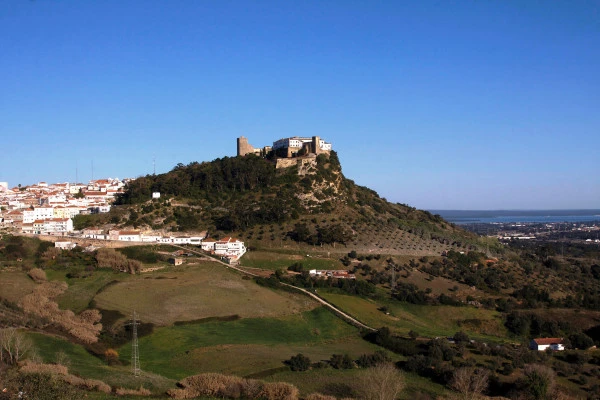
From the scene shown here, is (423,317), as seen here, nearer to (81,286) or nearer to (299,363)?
(299,363)

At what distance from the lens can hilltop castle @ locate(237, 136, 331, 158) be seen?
83250 millimetres

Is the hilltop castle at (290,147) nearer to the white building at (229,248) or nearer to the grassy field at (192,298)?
the white building at (229,248)

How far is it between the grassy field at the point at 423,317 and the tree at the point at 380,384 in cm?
1250

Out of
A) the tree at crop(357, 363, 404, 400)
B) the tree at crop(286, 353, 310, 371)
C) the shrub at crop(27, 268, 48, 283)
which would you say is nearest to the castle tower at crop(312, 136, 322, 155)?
the shrub at crop(27, 268, 48, 283)

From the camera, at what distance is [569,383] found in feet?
96.1

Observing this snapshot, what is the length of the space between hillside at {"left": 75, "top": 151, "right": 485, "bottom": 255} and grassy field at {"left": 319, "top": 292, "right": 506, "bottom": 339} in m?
15.2

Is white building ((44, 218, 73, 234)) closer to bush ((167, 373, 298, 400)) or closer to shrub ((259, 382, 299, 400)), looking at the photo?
bush ((167, 373, 298, 400))

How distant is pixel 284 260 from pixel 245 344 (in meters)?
23.8

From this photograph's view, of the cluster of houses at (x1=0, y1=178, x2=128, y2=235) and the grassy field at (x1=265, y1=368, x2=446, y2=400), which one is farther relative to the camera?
the cluster of houses at (x1=0, y1=178, x2=128, y2=235)

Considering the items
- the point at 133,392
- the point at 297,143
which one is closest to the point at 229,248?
the point at 297,143

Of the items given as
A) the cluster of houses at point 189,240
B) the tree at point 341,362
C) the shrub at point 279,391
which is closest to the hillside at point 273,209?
the cluster of houses at point 189,240

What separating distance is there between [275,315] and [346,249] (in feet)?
73.5

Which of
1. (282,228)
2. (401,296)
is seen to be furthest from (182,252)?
(401,296)

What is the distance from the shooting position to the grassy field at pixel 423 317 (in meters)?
41.4
